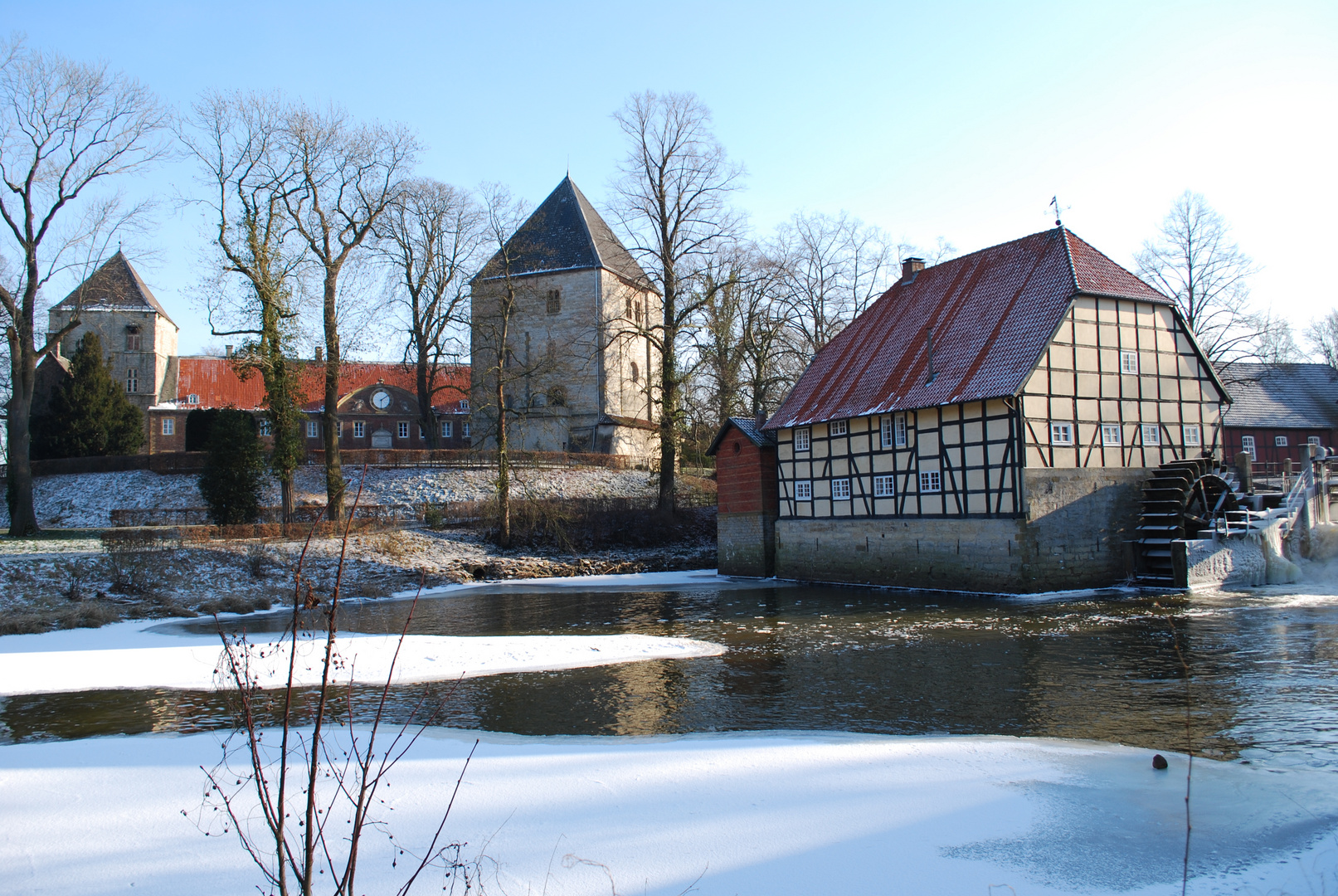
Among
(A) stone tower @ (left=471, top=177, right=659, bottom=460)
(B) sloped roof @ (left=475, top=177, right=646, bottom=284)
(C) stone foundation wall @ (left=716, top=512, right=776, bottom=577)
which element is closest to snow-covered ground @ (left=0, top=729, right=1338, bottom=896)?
(C) stone foundation wall @ (left=716, top=512, right=776, bottom=577)

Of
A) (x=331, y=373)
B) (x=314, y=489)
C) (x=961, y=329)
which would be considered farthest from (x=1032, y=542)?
(x=314, y=489)

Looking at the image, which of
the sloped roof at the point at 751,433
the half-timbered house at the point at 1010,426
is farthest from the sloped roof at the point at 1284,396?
the sloped roof at the point at 751,433

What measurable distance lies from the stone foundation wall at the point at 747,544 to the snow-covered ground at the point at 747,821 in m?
19.2

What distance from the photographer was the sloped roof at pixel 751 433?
2680cm

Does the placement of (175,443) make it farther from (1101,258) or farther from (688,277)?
(1101,258)

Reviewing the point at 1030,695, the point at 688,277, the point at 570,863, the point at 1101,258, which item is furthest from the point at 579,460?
the point at 570,863

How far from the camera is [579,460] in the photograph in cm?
3738

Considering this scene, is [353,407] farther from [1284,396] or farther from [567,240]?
[1284,396]

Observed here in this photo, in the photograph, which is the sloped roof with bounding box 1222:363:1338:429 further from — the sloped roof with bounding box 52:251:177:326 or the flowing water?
the sloped roof with bounding box 52:251:177:326

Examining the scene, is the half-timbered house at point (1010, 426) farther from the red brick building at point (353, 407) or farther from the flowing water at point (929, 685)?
the red brick building at point (353, 407)

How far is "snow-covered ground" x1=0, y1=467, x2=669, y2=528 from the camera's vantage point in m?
31.0

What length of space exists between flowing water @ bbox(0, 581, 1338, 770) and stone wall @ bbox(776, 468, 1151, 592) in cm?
214

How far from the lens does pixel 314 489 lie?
109ft

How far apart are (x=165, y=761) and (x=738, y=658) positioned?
23.9 ft
